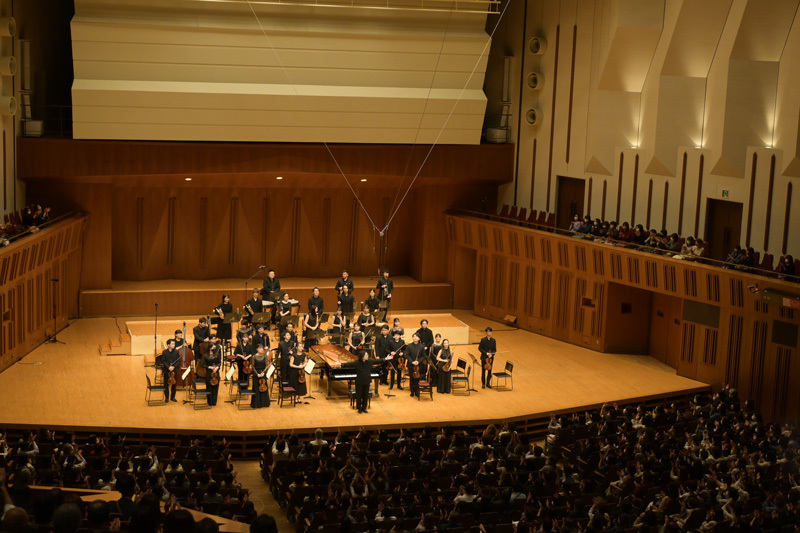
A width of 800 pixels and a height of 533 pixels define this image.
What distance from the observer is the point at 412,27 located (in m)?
18.3

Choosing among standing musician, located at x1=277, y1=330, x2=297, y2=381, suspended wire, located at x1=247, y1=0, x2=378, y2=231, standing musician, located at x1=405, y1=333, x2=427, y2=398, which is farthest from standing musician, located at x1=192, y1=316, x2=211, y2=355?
suspended wire, located at x1=247, y1=0, x2=378, y2=231

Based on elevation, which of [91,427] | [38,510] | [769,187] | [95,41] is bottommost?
[91,427]

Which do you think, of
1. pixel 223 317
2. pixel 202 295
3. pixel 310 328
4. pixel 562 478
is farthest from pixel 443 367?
pixel 202 295

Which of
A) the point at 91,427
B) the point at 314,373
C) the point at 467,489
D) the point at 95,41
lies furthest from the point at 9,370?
the point at 467,489

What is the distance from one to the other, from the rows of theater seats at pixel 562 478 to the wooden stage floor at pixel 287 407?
892 mm

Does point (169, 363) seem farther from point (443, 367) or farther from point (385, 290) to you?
point (385, 290)

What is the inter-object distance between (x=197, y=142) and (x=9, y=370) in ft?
19.0

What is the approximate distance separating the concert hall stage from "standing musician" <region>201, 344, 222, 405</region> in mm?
252

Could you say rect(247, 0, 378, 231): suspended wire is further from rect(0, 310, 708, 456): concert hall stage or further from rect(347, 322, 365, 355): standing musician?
rect(347, 322, 365, 355): standing musician

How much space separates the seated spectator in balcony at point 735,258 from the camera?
48.4 ft

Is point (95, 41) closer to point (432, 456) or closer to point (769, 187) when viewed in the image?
point (432, 456)

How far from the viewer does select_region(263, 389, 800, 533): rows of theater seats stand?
9109mm

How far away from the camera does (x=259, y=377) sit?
13.5 metres

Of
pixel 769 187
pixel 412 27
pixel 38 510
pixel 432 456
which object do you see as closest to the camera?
pixel 38 510
